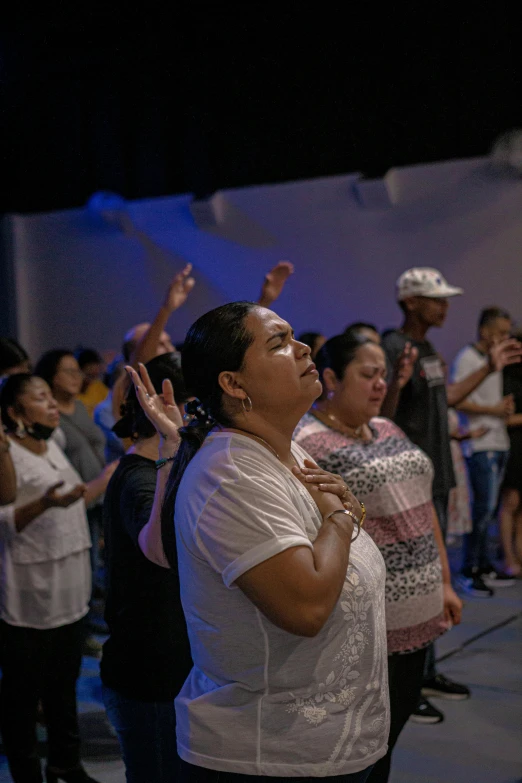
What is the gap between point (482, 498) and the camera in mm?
5457

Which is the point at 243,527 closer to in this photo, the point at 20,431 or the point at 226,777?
the point at 226,777

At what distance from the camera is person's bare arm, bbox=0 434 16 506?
2607 millimetres

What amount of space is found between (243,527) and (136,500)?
25.5 inches

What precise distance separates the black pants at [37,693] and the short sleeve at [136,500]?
1059mm

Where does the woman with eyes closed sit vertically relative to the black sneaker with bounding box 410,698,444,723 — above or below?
above

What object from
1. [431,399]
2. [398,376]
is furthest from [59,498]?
[431,399]

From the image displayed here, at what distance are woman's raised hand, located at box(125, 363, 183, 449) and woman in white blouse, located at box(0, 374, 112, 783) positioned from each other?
2.54ft

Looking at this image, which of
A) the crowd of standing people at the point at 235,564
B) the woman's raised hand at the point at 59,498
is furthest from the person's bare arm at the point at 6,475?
the woman's raised hand at the point at 59,498

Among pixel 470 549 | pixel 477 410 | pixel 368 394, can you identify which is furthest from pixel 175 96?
pixel 368 394

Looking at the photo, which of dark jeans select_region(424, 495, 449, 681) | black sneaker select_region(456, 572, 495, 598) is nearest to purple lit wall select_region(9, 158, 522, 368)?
black sneaker select_region(456, 572, 495, 598)

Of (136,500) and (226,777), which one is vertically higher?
(136,500)

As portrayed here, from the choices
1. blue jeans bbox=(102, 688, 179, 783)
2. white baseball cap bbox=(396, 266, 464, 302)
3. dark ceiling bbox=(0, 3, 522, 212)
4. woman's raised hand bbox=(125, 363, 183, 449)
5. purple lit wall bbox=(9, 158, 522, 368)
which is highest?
dark ceiling bbox=(0, 3, 522, 212)

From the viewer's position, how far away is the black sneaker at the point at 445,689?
3.61m

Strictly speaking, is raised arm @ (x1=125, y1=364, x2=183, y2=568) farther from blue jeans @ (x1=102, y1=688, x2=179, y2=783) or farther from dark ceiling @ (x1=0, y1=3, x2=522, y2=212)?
dark ceiling @ (x1=0, y1=3, x2=522, y2=212)
